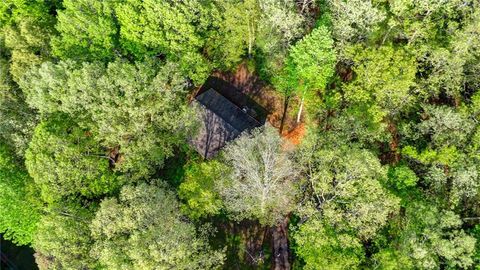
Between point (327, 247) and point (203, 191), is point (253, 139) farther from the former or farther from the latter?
point (327, 247)

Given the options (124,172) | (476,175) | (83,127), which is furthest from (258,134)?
(476,175)

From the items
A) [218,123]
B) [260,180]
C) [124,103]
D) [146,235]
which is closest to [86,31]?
[124,103]

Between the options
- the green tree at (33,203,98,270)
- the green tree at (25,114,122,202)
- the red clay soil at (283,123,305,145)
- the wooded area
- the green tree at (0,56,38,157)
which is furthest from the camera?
the red clay soil at (283,123,305,145)

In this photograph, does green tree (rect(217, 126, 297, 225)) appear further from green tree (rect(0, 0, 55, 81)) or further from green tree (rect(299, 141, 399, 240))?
green tree (rect(0, 0, 55, 81))

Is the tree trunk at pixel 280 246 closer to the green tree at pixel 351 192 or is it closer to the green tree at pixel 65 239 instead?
the green tree at pixel 351 192

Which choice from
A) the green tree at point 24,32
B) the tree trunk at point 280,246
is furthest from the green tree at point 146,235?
the green tree at point 24,32

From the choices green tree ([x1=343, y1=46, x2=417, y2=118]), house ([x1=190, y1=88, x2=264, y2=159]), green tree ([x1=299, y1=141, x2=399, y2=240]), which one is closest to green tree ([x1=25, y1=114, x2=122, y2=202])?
house ([x1=190, y1=88, x2=264, y2=159])

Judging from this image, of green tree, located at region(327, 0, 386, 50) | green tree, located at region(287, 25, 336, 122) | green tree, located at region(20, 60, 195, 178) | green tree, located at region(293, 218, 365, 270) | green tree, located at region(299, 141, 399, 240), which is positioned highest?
green tree, located at region(327, 0, 386, 50)
